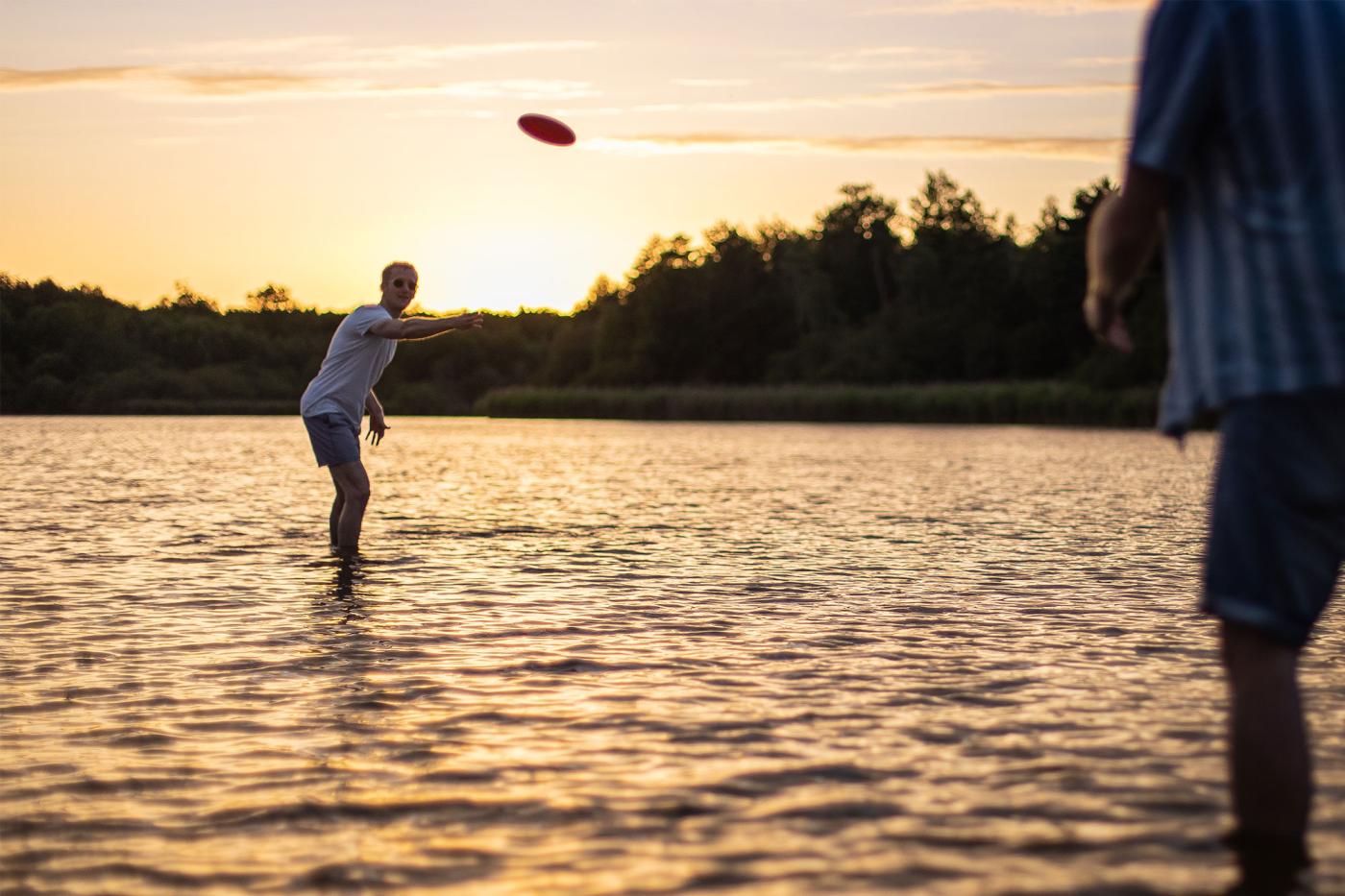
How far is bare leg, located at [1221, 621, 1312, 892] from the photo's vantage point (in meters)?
3.40

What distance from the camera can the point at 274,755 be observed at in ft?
15.4

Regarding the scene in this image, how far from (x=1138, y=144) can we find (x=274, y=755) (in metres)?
3.07

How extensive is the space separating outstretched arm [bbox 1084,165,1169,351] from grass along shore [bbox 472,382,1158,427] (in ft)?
155

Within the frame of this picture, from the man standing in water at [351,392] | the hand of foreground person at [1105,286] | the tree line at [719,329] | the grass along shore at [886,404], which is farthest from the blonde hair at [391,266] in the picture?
the tree line at [719,329]

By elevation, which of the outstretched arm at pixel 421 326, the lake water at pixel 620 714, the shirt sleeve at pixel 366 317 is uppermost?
the shirt sleeve at pixel 366 317

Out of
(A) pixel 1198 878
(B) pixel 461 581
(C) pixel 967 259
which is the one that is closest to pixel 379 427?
(B) pixel 461 581

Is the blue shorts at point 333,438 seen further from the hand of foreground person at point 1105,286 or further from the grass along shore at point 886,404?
the grass along shore at point 886,404

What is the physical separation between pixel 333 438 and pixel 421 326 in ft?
4.02

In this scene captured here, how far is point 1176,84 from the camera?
3180mm

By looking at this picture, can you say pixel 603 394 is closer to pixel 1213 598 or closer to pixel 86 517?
pixel 86 517

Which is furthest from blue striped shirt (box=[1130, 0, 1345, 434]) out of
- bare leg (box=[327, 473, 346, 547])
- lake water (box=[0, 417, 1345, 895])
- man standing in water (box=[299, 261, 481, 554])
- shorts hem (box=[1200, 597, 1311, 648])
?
bare leg (box=[327, 473, 346, 547])

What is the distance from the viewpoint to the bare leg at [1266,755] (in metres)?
3.40

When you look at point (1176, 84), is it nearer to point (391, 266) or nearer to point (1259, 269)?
point (1259, 269)

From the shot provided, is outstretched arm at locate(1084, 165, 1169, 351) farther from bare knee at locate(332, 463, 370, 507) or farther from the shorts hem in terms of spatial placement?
bare knee at locate(332, 463, 370, 507)
